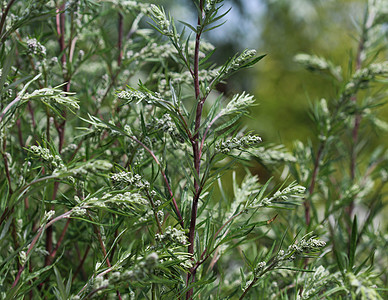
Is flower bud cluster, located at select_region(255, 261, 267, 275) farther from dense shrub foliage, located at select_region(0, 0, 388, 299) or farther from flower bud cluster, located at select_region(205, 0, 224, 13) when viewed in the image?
flower bud cluster, located at select_region(205, 0, 224, 13)

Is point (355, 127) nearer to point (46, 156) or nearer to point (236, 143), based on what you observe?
point (236, 143)

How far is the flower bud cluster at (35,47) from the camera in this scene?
1.62ft

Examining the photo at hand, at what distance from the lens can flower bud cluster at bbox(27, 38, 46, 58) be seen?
19.4 inches

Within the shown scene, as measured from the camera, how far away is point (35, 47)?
50 cm

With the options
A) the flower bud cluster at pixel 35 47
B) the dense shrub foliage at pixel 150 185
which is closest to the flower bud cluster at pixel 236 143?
the dense shrub foliage at pixel 150 185

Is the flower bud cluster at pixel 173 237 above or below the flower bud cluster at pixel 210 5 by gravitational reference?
below

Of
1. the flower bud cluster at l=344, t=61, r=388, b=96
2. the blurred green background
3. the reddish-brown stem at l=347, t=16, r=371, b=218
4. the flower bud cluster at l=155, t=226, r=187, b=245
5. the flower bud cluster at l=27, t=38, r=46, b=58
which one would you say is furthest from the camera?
the blurred green background

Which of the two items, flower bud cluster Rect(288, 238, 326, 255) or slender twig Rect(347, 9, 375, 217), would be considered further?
slender twig Rect(347, 9, 375, 217)

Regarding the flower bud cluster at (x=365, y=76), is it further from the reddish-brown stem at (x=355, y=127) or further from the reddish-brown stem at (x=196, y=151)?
the reddish-brown stem at (x=196, y=151)

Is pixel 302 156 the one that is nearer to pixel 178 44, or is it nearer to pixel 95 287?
pixel 178 44

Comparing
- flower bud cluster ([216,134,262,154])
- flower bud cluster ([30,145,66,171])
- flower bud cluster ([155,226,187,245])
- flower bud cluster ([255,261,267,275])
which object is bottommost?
flower bud cluster ([255,261,267,275])

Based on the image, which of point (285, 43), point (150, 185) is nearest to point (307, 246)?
point (150, 185)

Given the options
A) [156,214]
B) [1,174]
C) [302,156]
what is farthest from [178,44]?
[302,156]

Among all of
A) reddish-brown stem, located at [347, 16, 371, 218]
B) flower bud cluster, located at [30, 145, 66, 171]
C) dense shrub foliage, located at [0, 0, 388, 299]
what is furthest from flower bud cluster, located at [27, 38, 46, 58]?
reddish-brown stem, located at [347, 16, 371, 218]
